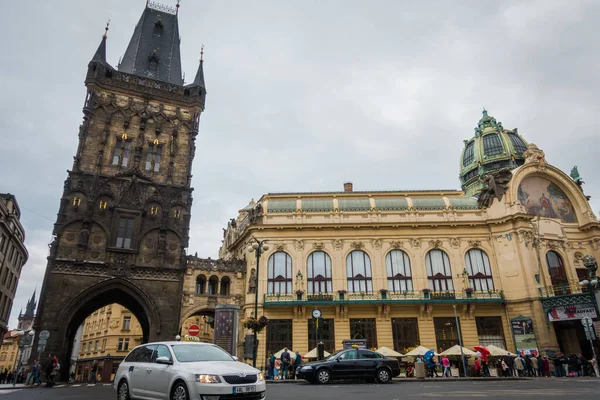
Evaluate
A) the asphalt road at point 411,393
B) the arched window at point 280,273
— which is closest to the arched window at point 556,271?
the asphalt road at point 411,393

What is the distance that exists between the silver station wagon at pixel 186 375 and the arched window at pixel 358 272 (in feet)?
93.9

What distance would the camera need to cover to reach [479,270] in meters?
37.8

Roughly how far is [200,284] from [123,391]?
1134 inches

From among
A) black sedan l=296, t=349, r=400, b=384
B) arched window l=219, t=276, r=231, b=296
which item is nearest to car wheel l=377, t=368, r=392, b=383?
black sedan l=296, t=349, r=400, b=384

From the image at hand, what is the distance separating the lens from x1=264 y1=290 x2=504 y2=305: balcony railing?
115 feet

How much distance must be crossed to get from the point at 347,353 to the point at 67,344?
85.9ft

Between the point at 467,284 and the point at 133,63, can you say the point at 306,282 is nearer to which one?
the point at 467,284

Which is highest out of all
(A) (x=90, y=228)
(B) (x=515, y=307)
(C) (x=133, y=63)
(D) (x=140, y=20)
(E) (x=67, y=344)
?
(D) (x=140, y=20)

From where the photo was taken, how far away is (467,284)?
36.7 m

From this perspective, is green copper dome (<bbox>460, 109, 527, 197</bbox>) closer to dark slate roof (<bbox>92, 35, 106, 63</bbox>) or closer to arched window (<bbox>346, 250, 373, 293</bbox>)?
arched window (<bbox>346, 250, 373, 293</bbox>)

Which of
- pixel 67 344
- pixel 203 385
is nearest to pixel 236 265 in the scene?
pixel 67 344

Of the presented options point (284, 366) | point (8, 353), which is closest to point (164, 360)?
point (284, 366)

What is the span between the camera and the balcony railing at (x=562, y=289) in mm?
34875

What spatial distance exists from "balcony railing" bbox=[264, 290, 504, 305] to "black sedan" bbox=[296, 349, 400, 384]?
55.7 feet
